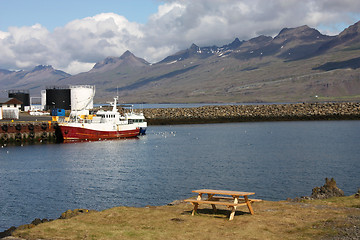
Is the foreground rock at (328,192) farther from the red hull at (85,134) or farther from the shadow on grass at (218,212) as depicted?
the red hull at (85,134)

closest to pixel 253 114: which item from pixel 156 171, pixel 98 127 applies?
pixel 98 127

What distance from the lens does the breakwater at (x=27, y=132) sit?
85125 millimetres

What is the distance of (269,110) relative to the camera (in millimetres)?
Answer: 150750

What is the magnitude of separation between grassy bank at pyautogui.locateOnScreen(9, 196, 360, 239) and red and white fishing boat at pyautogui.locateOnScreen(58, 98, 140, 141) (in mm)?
67296

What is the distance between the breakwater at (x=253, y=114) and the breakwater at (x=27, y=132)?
4926 cm

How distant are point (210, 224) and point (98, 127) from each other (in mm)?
72860

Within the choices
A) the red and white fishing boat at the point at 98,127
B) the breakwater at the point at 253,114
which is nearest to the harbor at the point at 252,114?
the breakwater at the point at 253,114

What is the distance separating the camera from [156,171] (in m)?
51.7

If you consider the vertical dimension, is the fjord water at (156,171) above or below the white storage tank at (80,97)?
below

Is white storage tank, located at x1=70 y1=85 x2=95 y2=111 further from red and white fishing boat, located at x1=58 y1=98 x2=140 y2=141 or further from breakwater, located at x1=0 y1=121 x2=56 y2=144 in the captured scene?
breakwater, located at x1=0 y1=121 x2=56 y2=144

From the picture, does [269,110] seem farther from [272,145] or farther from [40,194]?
[40,194]

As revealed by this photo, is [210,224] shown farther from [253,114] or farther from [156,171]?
[253,114]

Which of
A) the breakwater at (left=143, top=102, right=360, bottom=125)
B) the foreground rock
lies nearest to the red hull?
the breakwater at (left=143, top=102, right=360, bottom=125)

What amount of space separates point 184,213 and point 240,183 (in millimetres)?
23031
